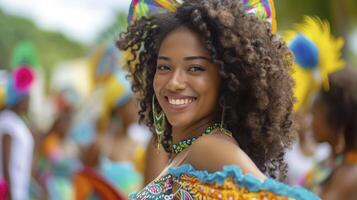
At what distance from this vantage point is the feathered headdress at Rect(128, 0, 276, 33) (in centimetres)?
302

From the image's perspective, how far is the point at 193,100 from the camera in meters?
2.88

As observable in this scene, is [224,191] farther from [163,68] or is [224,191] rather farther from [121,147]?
[121,147]

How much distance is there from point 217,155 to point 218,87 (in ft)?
0.99

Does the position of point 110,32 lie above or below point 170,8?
above

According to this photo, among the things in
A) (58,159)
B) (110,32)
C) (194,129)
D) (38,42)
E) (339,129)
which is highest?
(38,42)

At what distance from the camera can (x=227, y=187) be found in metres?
2.61

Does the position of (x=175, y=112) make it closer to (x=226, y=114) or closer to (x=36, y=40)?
(x=226, y=114)

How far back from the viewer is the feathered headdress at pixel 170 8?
302 cm

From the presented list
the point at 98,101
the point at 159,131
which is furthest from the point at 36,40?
the point at 159,131

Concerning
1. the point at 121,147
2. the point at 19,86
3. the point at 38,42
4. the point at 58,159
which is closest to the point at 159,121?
the point at 121,147

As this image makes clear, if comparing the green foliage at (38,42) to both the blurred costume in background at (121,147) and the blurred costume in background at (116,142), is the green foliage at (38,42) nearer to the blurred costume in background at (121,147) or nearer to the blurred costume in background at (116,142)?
the blurred costume in background at (116,142)

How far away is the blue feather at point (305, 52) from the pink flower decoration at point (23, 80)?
9.07ft

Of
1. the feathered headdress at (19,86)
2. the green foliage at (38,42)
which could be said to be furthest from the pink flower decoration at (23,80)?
the green foliage at (38,42)

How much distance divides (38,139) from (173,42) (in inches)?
287
